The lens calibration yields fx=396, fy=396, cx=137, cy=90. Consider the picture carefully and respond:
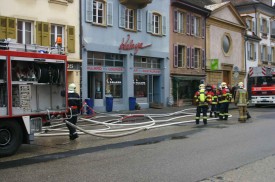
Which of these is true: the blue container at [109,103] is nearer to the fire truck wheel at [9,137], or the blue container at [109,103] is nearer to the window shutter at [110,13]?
the window shutter at [110,13]

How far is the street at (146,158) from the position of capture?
6.98 m

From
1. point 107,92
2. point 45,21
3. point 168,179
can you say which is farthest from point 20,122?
point 107,92

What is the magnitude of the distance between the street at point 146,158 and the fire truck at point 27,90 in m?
0.59

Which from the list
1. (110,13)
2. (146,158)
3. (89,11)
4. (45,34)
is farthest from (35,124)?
(110,13)

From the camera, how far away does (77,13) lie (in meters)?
21.8

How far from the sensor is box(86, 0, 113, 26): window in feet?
73.7

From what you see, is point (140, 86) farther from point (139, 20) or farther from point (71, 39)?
point (71, 39)

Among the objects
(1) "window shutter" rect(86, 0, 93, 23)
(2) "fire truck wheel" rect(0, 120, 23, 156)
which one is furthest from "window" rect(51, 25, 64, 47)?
(2) "fire truck wheel" rect(0, 120, 23, 156)

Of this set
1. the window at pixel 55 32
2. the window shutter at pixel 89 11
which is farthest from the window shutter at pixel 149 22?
the window at pixel 55 32

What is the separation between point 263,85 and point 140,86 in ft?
30.7

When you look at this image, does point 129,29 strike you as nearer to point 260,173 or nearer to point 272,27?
point 260,173

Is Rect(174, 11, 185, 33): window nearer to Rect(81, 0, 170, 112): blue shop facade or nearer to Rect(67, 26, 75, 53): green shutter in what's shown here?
Rect(81, 0, 170, 112): blue shop facade

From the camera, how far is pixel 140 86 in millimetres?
26766

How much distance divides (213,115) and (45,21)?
32.4ft
